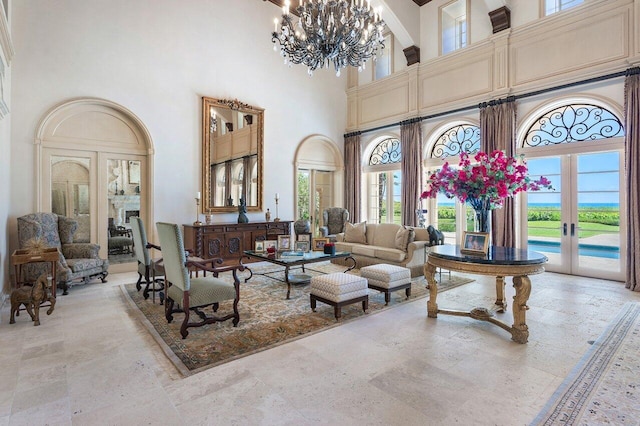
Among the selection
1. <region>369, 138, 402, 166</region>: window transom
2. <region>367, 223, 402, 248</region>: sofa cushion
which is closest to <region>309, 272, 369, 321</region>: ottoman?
<region>367, 223, 402, 248</region>: sofa cushion

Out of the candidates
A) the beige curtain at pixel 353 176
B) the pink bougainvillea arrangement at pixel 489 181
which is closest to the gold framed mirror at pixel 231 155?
the beige curtain at pixel 353 176

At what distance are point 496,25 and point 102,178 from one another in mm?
8127

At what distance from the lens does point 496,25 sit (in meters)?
6.66

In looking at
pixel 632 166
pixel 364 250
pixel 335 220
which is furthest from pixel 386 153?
pixel 632 166

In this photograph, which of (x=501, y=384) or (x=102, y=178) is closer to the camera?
(x=501, y=384)

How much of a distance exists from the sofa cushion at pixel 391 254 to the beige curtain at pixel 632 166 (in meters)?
3.36

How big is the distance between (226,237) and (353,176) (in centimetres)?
407

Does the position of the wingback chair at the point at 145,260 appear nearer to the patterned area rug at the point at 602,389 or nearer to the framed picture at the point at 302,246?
the framed picture at the point at 302,246

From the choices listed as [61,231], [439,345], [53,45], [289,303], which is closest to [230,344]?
[289,303]

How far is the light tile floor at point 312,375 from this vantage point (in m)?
2.12

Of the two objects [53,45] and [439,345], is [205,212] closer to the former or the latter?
[53,45]

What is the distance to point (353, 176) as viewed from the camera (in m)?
9.38

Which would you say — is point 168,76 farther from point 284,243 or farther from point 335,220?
point 335,220

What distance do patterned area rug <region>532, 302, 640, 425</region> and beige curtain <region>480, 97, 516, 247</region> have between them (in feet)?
10.5
